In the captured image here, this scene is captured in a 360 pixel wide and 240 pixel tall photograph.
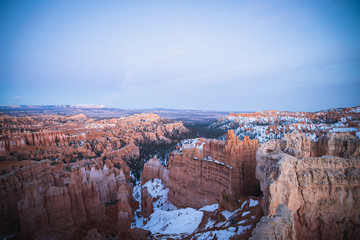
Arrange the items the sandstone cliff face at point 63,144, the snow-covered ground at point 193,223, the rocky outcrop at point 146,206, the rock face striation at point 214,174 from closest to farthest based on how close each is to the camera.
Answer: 1. the snow-covered ground at point 193,223
2. the rock face striation at point 214,174
3. the rocky outcrop at point 146,206
4. the sandstone cliff face at point 63,144

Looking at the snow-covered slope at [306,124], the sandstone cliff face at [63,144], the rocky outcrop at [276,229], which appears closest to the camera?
the rocky outcrop at [276,229]

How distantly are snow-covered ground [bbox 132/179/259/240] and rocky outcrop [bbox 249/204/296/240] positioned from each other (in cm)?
415

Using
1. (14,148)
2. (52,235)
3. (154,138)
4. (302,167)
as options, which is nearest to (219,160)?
(302,167)

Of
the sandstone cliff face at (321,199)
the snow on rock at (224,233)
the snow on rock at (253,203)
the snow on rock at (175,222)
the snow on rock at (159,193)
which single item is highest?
the sandstone cliff face at (321,199)

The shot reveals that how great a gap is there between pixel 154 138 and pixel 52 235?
2140 inches

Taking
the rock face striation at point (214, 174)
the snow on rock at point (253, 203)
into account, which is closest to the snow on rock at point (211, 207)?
the rock face striation at point (214, 174)

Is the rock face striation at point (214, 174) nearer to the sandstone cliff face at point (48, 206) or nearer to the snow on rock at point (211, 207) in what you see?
the snow on rock at point (211, 207)

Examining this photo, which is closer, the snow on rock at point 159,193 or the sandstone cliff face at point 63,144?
the snow on rock at point 159,193

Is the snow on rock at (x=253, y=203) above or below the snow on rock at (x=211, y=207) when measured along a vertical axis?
above

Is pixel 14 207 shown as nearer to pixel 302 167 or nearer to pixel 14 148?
pixel 302 167

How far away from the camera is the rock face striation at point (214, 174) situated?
653 inches

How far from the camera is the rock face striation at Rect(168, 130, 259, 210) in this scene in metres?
16.6

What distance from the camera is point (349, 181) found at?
754 cm

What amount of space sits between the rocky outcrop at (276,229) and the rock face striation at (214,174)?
8.84 m
